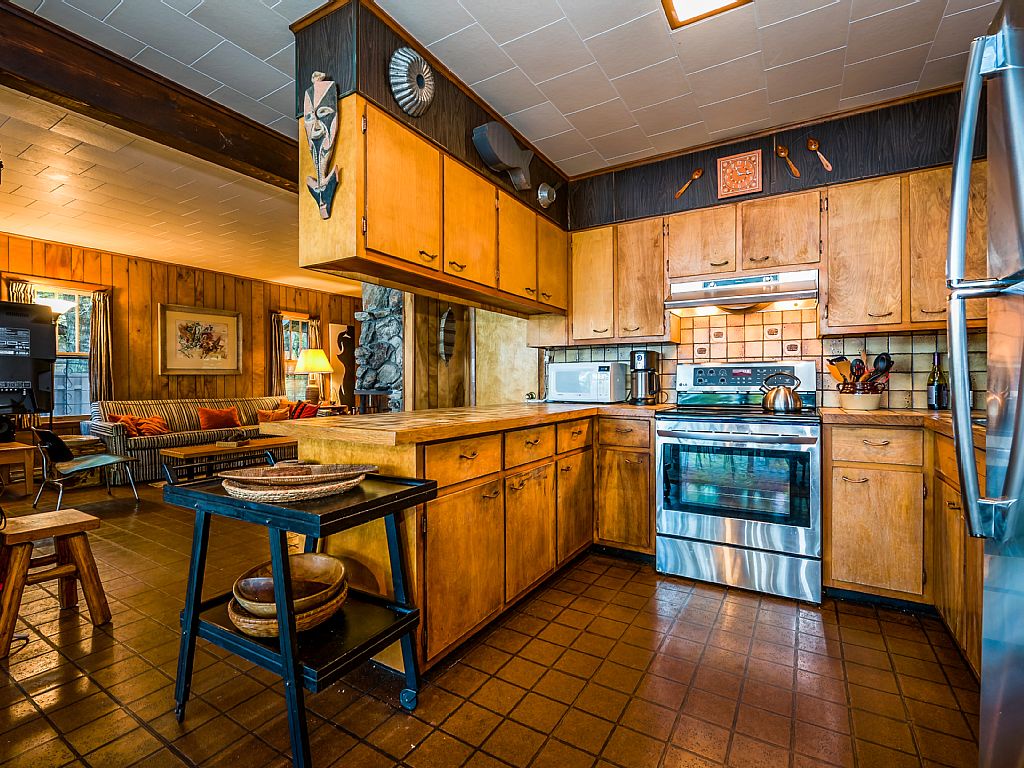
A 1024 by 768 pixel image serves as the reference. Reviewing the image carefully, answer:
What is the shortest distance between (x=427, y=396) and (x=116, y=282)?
5.09 metres

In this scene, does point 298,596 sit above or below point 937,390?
below

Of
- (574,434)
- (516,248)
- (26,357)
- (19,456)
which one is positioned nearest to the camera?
(574,434)

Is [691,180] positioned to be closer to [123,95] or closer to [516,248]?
[516,248]

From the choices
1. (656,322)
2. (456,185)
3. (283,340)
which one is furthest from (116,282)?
(656,322)

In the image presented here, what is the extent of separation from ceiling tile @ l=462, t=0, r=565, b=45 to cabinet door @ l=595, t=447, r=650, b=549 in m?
2.18

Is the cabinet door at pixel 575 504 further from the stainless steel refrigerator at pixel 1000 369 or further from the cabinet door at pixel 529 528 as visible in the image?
the stainless steel refrigerator at pixel 1000 369

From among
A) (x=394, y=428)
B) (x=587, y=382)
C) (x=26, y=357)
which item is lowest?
(x=394, y=428)

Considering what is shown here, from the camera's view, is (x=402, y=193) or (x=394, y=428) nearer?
(x=394, y=428)

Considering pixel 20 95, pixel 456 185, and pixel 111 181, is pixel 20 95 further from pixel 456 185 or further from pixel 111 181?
pixel 456 185

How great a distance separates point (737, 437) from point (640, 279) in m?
1.27

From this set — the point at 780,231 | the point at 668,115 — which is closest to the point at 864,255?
the point at 780,231

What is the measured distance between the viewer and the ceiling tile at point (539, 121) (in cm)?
273

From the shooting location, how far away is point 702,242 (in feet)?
10.2

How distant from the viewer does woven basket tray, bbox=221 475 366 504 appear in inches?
53.6
